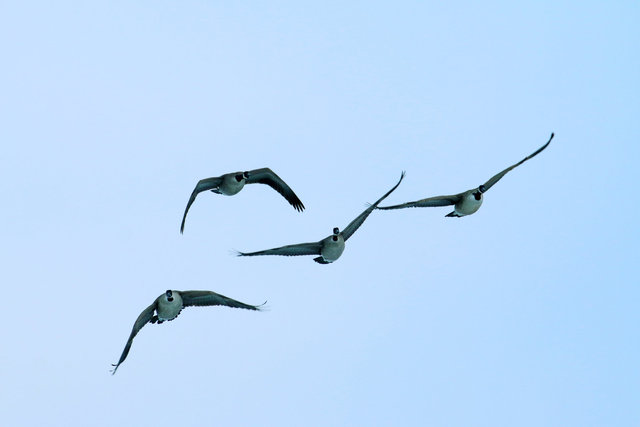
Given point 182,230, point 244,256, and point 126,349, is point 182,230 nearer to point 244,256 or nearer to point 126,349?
point 244,256

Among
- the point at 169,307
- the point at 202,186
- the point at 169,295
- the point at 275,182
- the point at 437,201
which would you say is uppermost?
the point at 275,182

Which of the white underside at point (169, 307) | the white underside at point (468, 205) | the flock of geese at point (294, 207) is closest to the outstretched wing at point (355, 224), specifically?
the flock of geese at point (294, 207)

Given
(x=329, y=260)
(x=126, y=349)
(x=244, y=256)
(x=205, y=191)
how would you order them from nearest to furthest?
(x=126, y=349)
(x=244, y=256)
(x=329, y=260)
(x=205, y=191)

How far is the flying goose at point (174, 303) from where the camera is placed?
3052cm

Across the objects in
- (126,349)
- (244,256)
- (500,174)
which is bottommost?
(126,349)

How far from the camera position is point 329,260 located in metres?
33.2

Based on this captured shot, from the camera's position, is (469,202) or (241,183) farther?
(241,183)

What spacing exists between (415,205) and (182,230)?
738 centimetres

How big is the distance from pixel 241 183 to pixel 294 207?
325cm

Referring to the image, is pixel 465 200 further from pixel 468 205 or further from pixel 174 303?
pixel 174 303

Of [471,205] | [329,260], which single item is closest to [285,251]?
[329,260]

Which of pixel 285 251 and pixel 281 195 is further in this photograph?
pixel 281 195

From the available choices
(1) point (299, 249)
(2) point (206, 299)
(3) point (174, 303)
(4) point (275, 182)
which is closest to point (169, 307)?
(3) point (174, 303)

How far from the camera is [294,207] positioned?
37.7 metres
